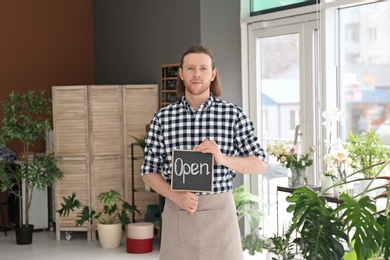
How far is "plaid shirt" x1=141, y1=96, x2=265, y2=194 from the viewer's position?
2.96 meters

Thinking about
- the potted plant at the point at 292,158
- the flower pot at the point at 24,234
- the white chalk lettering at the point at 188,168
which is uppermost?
the white chalk lettering at the point at 188,168

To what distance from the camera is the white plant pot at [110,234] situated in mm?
7305

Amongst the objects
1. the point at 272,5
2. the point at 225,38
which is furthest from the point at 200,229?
the point at 225,38

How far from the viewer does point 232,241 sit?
295 cm

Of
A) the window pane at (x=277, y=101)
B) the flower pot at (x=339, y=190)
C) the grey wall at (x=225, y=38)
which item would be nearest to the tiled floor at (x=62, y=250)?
the window pane at (x=277, y=101)

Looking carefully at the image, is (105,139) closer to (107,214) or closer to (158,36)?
(107,214)

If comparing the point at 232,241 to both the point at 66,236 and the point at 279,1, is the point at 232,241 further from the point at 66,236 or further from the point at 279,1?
the point at 66,236

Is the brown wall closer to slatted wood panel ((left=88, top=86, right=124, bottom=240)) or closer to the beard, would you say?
slatted wood panel ((left=88, top=86, right=124, bottom=240))

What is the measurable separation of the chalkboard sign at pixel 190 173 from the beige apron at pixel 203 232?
3.4 inches

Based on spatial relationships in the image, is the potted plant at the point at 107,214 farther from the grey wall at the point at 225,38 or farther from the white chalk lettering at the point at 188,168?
the white chalk lettering at the point at 188,168

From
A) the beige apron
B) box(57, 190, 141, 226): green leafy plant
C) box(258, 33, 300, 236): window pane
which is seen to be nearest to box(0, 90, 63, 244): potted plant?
box(57, 190, 141, 226): green leafy plant

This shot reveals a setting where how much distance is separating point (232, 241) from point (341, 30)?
3.42 m

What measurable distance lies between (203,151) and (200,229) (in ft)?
1.07

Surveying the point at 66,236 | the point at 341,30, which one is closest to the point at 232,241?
the point at 341,30
